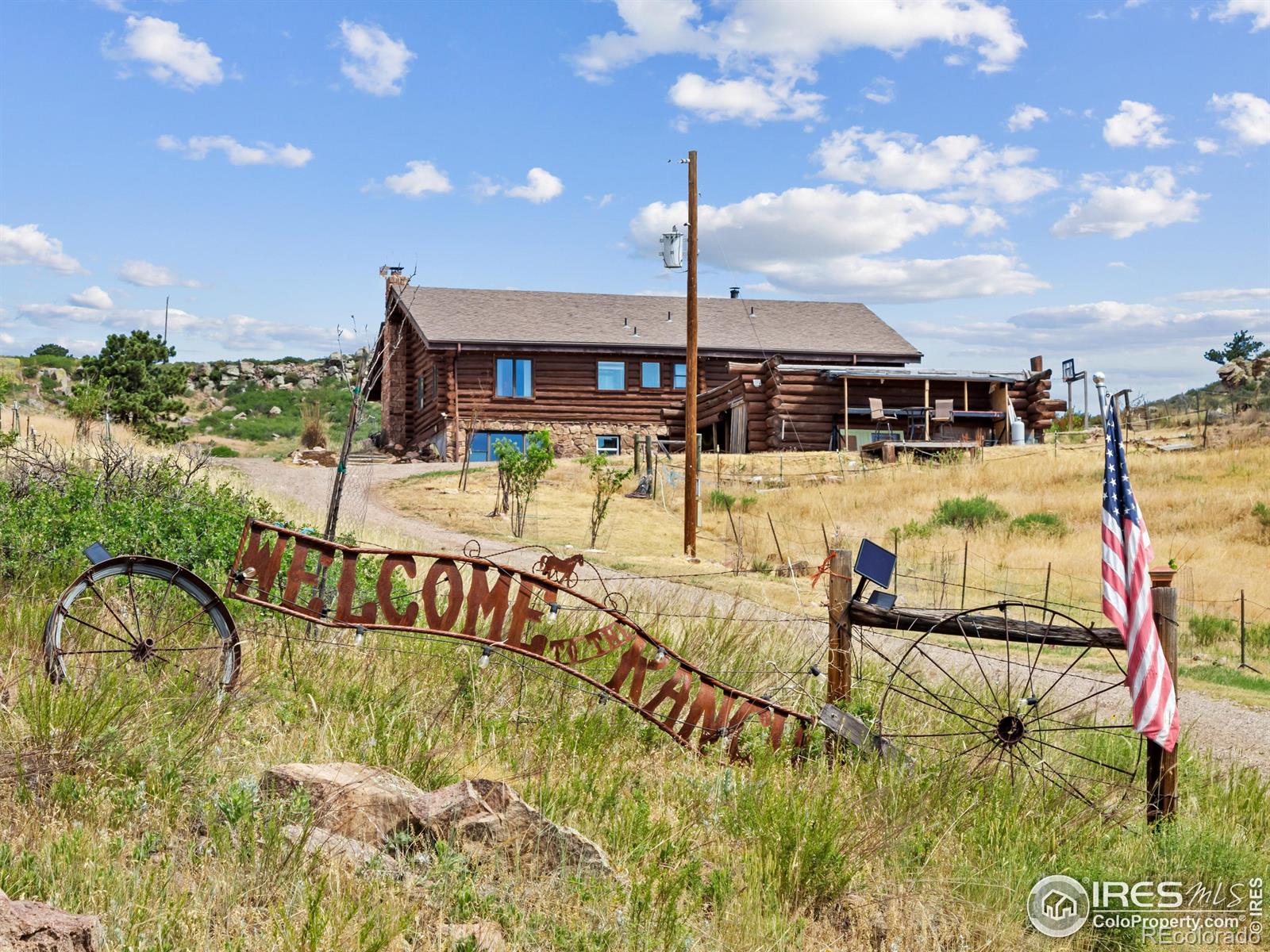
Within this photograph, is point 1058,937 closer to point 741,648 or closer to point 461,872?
point 461,872

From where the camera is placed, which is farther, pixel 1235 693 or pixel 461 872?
pixel 1235 693

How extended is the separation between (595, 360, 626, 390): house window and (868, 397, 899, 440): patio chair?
8.50 metres

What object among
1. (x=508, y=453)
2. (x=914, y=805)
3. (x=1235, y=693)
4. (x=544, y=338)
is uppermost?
(x=544, y=338)

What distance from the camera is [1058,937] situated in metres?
4.82

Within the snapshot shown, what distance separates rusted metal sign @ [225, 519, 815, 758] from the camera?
5.79 metres

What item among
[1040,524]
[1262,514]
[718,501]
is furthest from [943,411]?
[1262,514]

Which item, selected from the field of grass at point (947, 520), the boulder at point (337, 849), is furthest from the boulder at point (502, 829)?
the field of grass at point (947, 520)

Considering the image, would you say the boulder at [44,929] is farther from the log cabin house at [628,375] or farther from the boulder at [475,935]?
A: the log cabin house at [628,375]

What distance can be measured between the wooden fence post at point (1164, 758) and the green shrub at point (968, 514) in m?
16.1

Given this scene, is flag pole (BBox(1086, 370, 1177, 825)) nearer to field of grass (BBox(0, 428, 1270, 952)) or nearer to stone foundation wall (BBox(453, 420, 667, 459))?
field of grass (BBox(0, 428, 1270, 952))

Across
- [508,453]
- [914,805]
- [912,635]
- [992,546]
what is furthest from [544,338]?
[914,805]

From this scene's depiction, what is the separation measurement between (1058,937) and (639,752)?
2.46 m

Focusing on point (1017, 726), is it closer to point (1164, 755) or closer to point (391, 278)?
point (1164, 755)

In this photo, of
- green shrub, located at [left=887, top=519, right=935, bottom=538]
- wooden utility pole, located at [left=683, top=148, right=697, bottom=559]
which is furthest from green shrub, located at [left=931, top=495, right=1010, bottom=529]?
wooden utility pole, located at [left=683, top=148, right=697, bottom=559]
